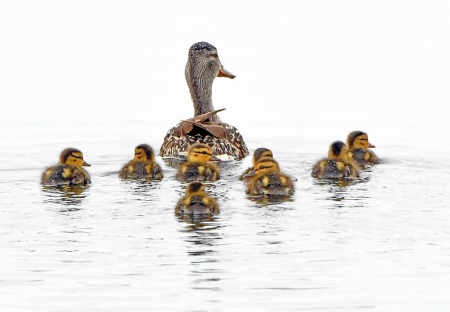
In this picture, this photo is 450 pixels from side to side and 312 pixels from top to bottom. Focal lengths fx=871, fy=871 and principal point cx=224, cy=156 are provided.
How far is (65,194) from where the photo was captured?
7.70 m

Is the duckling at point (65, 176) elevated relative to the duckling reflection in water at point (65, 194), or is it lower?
elevated

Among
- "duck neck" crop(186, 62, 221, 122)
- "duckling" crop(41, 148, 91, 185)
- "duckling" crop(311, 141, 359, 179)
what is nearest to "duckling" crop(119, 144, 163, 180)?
"duckling" crop(41, 148, 91, 185)

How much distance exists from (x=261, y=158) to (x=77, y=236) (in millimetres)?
2654

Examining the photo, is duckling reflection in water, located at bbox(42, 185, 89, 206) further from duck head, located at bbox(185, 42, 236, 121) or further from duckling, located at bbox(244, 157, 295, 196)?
duck head, located at bbox(185, 42, 236, 121)

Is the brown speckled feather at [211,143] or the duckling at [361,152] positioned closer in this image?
the duckling at [361,152]

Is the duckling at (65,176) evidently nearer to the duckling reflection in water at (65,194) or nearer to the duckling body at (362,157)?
the duckling reflection in water at (65,194)

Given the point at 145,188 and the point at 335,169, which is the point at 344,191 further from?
the point at 145,188

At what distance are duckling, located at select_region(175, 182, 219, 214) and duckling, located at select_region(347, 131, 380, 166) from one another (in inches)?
117

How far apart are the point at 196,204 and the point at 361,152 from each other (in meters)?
3.26

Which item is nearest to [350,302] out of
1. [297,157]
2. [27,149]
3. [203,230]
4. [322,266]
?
[322,266]

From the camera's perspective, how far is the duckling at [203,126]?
32.1 feet

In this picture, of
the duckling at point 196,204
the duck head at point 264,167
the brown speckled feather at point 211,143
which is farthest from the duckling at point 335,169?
the duckling at point 196,204

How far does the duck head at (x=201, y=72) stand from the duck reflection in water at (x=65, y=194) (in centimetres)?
349

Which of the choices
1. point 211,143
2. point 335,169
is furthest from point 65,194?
point 335,169
